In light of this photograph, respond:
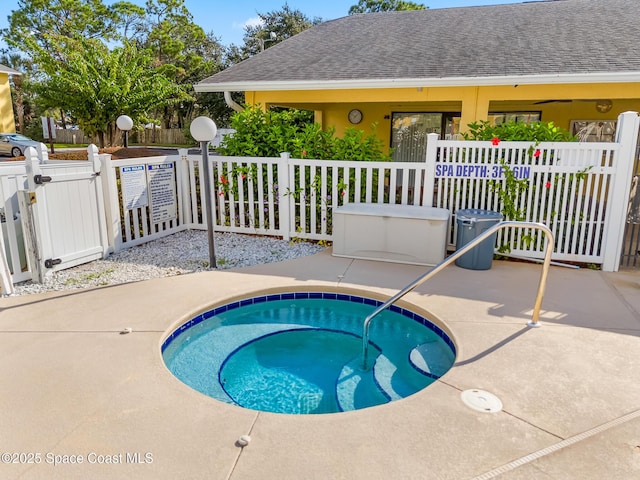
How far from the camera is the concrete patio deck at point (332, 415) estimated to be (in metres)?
2.31

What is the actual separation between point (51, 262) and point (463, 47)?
846cm

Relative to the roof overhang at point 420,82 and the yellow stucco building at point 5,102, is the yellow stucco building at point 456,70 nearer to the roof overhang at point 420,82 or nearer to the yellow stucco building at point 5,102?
the roof overhang at point 420,82

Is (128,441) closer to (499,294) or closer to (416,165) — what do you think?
(499,294)

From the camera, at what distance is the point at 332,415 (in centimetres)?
276

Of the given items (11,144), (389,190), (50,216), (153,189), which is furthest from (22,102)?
(389,190)

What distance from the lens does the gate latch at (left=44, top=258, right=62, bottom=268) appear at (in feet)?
17.1

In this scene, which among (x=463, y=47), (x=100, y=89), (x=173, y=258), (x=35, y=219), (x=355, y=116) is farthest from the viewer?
(x=100, y=89)

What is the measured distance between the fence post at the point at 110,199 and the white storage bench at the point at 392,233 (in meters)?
3.06

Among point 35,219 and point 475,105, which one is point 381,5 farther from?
point 35,219

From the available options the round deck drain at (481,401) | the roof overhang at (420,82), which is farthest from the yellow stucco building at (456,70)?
the round deck drain at (481,401)

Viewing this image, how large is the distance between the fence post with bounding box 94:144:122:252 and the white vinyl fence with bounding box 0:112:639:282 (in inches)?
0.5

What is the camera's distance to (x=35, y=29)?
36.7 meters

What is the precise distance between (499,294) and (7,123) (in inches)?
1120

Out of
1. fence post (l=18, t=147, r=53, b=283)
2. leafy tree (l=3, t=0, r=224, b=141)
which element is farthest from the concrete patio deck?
leafy tree (l=3, t=0, r=224, b=141)
